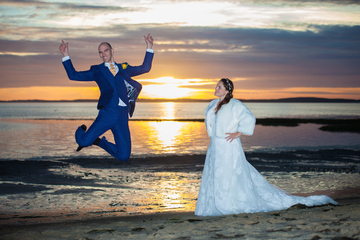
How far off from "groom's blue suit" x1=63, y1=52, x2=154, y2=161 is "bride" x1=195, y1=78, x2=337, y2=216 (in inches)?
62.0

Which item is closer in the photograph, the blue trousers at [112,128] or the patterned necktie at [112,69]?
the blue trousers at [112,128]

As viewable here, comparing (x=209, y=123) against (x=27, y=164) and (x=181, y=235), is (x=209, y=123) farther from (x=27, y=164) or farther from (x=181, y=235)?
(x=27, y=164)

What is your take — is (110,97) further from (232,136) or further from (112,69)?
(232,136)

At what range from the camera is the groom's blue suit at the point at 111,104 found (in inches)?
243

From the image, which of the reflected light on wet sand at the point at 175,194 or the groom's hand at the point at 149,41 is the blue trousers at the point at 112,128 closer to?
the groom's hand at the point at 149,41

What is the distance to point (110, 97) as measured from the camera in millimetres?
6234

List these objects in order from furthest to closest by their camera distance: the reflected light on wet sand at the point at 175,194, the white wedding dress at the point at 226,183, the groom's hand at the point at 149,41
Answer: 1. the reflected light on wet sand at the point at 175,194
2. the groom's hand at the point at 149,41
3. the white wedding dress at the point at 226,183

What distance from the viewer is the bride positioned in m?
5.99

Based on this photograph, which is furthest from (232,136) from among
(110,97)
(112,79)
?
(112,79)

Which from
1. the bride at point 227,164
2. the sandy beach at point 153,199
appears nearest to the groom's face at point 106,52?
the bride at point 227,164

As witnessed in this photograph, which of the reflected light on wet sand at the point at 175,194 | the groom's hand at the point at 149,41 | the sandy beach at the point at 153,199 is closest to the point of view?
the sandy beach at the point at 153,199

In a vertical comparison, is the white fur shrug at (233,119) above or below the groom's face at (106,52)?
below

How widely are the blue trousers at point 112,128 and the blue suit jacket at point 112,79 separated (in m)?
0.13

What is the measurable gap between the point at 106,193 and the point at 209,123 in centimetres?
563
